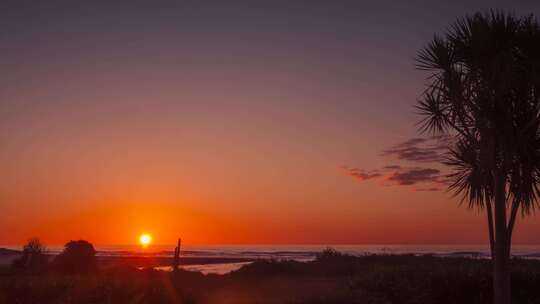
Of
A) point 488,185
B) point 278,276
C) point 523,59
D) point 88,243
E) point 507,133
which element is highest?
point 523,59

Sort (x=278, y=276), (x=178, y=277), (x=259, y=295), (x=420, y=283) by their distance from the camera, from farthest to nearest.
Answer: (x=278, y=276) < (x=178, y=277) < (x=259, y=295) < (x=420, y=283)

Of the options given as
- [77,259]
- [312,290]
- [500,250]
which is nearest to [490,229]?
[500,250]

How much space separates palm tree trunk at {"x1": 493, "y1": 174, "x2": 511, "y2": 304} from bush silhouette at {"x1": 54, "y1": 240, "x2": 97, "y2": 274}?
63.3 ft

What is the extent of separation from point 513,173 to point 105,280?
1131 cm

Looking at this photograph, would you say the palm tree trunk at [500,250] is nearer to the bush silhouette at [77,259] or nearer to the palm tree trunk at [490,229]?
the palm tree trunk at [490,229]

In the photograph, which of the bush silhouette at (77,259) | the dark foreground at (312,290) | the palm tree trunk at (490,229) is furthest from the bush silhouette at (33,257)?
the palm tree trunk at (490,229)

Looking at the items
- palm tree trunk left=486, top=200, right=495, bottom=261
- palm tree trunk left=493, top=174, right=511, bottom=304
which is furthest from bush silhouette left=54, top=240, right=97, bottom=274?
palm tree trunk left=493, top=174, right=511, bottom=304

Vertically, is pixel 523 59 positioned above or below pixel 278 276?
above

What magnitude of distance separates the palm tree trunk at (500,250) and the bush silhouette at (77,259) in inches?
759

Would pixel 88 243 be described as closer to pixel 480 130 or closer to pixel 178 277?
pixel 178 277

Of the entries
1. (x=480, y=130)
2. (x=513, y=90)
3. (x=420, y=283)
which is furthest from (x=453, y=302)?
(x=513, y=90)

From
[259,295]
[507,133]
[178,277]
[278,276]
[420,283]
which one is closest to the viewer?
[507,133]

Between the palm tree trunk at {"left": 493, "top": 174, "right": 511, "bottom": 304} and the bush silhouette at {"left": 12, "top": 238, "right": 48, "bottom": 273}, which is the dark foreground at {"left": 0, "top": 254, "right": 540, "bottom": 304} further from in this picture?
the bush silhouette at {"left": 12, "top": 238, "right": 48, "bottom": 273}

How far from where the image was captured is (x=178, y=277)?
73.7 ft
